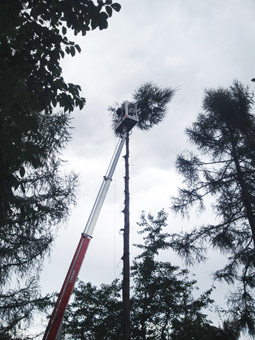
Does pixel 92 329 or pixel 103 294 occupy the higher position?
pixel 103 294

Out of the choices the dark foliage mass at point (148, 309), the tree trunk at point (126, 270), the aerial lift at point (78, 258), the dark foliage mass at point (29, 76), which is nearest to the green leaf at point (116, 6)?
the dark foliage mass at point (29, 76)

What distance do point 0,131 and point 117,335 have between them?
10981 millimetres

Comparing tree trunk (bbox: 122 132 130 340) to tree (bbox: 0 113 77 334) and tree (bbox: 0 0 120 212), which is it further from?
tree (bbox: 0 0 120 212)

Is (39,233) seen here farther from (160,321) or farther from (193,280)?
(193,280)

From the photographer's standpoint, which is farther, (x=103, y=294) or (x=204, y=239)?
(x=103, y=294)

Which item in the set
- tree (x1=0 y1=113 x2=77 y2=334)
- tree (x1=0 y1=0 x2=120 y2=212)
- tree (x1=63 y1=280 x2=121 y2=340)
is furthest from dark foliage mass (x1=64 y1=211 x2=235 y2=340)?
tree (x1=0 y1=0 x2=120 y2=212)

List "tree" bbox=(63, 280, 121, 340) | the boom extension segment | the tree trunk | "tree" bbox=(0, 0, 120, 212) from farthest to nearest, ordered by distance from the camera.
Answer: "tree" bbox=(63, 280, 121, 340) → the tree trunk → the boom extension segment → "tree" bbox=(0, 0, 120, 212)

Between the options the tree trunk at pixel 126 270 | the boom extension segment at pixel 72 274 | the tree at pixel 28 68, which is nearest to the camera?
the tree at pixel 28 68

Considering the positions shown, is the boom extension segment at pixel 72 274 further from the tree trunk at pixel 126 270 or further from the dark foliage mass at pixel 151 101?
the dark foliage mass at pixel 151 101

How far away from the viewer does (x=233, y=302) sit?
9234 millimetres

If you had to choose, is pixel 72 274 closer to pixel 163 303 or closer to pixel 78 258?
pixel 78 258

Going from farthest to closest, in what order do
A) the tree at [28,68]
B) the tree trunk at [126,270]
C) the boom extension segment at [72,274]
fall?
the tree trunk at [126,270] < the boom extension segment at [72,274] < the tree at [28,68]

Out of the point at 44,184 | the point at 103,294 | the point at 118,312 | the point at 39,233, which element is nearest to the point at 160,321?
the point at 118,312

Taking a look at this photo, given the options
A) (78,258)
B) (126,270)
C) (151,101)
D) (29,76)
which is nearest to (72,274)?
(78,258)
